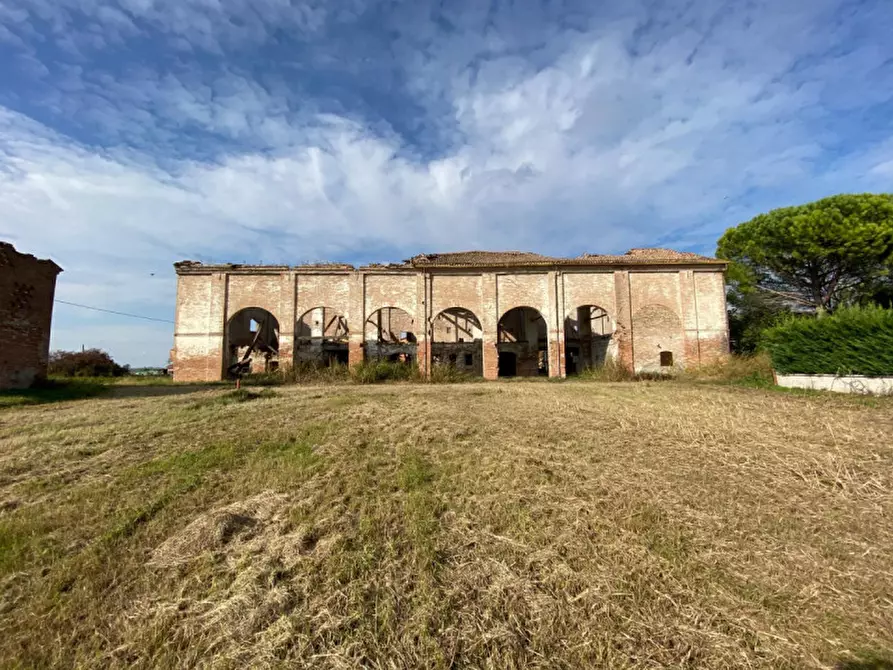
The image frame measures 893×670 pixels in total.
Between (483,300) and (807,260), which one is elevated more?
(807,260)

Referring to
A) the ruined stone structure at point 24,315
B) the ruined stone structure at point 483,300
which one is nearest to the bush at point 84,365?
the ruined stone structure at point 483,300

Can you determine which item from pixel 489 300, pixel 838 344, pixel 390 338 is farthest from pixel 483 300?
pixel 838 344

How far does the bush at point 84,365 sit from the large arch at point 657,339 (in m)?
27.5

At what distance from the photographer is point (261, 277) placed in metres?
21.3

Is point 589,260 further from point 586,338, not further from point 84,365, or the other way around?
point 84,365

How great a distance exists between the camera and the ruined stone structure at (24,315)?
46.3ft

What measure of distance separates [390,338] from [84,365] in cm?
1630

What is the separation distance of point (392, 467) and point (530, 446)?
2068 mm

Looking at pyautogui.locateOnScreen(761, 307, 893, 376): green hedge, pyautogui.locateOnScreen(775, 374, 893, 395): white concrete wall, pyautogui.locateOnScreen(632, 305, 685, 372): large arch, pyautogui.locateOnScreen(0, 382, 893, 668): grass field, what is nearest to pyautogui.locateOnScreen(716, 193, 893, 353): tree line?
pyautogui.locateOnScreen(632, 305, 685, 372): large arch

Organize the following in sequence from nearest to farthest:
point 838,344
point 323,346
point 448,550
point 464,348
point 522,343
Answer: point 448,550
point 838,344
point 323,346
point 464,348
point 522,343

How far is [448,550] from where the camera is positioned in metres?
3.48

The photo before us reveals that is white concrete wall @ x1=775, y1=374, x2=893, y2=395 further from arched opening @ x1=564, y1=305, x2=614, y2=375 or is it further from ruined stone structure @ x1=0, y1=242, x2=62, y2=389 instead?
ruined stone structure @ x1=0, y1=242, x2=62, y2=389

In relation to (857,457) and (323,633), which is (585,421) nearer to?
(857,457)

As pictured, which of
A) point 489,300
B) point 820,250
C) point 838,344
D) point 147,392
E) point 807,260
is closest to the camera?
point 838,344
